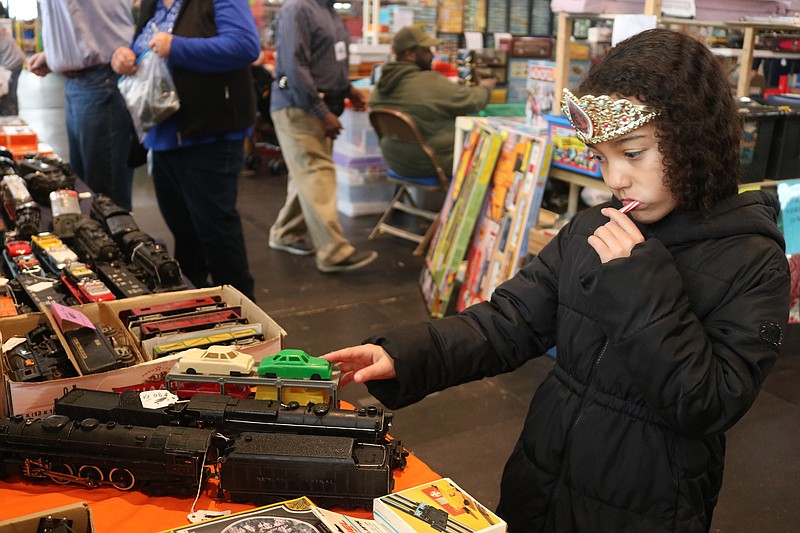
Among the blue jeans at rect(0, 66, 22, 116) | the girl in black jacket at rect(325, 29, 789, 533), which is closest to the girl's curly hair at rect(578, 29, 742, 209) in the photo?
the girl in black jacket at rect(325, 29, 789, 533)

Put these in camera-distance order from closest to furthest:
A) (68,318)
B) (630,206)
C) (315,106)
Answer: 1. (630,206)
2. (68,318)
3. (315,106)

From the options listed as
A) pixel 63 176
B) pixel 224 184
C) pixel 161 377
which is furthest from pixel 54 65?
pixel 161 377

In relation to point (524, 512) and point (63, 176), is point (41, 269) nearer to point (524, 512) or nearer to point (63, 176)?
point (63, 176)

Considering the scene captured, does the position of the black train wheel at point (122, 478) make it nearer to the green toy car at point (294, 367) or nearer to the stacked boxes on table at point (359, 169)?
the green toy car at point (294, 367)

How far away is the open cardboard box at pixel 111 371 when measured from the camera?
4.67 ft

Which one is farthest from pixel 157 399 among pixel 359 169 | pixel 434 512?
pixel 359 169

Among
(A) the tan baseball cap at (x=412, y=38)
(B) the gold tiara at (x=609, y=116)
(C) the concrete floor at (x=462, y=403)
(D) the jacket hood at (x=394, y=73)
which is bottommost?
(C) the concrete floor at (x=462, y=403)

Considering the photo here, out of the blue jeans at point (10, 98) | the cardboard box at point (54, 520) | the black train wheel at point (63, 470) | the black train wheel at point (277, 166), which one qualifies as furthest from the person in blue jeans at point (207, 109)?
the black train wheel at point (277, 166)

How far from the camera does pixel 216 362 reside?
1433 millimetres

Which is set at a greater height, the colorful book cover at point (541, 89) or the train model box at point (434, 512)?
the colorful book cover at point (541, 89)

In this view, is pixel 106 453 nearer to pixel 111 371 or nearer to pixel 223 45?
pixel 111 371

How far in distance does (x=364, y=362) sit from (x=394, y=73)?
13.3 ft

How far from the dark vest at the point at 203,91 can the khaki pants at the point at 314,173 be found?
1.49 metres

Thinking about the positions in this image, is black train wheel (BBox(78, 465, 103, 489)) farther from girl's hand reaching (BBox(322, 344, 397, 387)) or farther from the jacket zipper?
the jacket zipper
